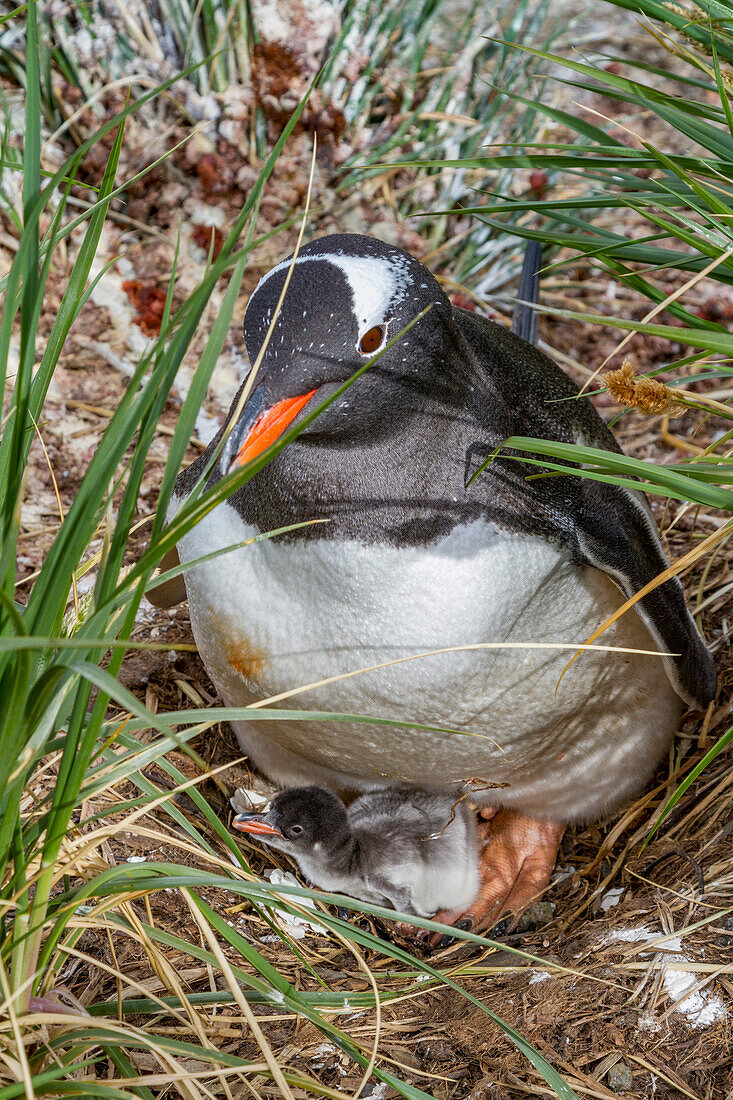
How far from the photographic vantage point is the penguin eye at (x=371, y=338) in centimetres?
210

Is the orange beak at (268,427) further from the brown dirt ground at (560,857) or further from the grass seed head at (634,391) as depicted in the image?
the grass seed head at (634,391)

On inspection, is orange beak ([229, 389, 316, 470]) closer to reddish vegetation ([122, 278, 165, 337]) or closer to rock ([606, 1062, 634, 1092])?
rock ([606, 1062, 634, 1092])

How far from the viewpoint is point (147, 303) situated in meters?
4.35

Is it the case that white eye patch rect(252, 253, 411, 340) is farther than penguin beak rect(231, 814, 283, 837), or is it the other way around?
penguin beak rect(231, 814, 283, 837)

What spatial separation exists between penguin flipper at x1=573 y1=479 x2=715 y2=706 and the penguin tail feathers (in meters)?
0.94

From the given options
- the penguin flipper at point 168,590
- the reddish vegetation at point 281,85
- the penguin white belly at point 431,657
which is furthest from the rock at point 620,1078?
the reddish vegetation at point 281,85

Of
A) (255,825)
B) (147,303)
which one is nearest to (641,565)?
(255,825)

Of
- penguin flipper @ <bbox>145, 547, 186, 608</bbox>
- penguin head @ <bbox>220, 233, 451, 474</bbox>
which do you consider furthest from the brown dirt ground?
penguin head @ <bbox>220, 233, 451, 474</bbox>

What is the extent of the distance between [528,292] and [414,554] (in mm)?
1648

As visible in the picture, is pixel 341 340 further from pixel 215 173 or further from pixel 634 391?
pixel 215 173

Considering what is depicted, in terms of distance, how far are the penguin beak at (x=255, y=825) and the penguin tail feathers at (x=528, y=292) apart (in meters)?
1.69

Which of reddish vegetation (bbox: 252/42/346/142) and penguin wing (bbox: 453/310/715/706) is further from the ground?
reddish vegetation (bbox: 252/42/346/142)

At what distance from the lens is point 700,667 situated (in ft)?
9.00

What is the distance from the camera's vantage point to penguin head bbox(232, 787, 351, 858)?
2783 mm
